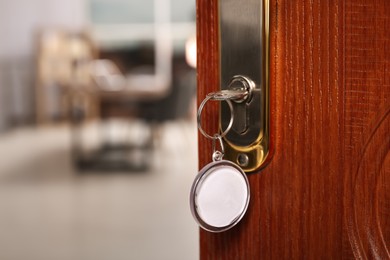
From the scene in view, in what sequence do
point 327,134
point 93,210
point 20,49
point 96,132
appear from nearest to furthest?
point 327,134 < point 93,210 < point 96,132 < point 20,49

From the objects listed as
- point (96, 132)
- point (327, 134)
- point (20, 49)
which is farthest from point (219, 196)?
point (20, 49)

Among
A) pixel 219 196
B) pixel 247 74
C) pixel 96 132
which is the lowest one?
pixel 96 132

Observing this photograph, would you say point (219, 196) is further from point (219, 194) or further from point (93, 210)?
point (93, 210)

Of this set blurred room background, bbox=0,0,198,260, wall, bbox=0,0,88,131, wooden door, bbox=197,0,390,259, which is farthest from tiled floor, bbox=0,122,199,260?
wall, bbox=0,0,88,131

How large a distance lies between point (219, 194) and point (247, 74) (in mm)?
118

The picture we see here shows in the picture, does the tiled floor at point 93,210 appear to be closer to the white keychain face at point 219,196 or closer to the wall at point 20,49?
the white keychain face at point 219,196

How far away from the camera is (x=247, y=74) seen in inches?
19.7

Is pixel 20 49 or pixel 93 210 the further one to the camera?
pixel 20 49

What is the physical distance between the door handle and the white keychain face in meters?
0.03

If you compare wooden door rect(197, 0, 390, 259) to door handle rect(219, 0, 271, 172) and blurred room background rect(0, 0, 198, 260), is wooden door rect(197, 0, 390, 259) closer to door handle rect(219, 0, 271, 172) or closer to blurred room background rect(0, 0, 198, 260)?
door handle rect(219, 0, 271, 172)

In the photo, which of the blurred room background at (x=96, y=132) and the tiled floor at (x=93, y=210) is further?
the blurred room background at (x=96, y=132)

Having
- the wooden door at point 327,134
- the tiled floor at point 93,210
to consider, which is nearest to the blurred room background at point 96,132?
the tiled floor at point 93,210

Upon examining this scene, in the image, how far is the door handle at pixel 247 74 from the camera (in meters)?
0.49

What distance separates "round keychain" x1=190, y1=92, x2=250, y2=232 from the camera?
48 centimetres
